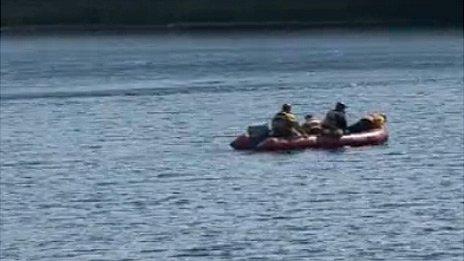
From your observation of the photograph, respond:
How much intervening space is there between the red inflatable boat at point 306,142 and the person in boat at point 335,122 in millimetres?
208

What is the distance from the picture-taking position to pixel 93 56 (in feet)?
378

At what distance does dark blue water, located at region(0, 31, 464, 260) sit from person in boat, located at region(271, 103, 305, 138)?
673 millimetres

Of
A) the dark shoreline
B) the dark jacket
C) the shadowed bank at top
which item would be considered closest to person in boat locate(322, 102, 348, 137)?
the dark jacket

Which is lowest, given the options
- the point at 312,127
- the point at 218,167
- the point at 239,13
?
the point at 239,13

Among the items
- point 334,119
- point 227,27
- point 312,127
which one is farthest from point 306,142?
point 227,27

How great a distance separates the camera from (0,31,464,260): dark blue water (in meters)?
41.5

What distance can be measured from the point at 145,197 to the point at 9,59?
218ft

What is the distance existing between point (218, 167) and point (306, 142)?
11.9 ft

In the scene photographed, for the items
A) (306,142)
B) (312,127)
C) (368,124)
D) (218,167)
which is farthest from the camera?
(368,124)

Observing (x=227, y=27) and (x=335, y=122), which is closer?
(x=335, y=122)

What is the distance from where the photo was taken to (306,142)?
57.3 m

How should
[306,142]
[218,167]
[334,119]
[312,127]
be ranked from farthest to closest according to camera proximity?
1. [334,119]
2. [312,127]
3. [306,142]
4. [218,167]

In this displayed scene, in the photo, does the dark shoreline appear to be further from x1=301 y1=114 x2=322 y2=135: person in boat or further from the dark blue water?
x1=301 y1=114 x2=322 y2=135: person in boat

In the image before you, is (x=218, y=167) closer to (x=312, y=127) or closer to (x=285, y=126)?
(x=285, y=126)
